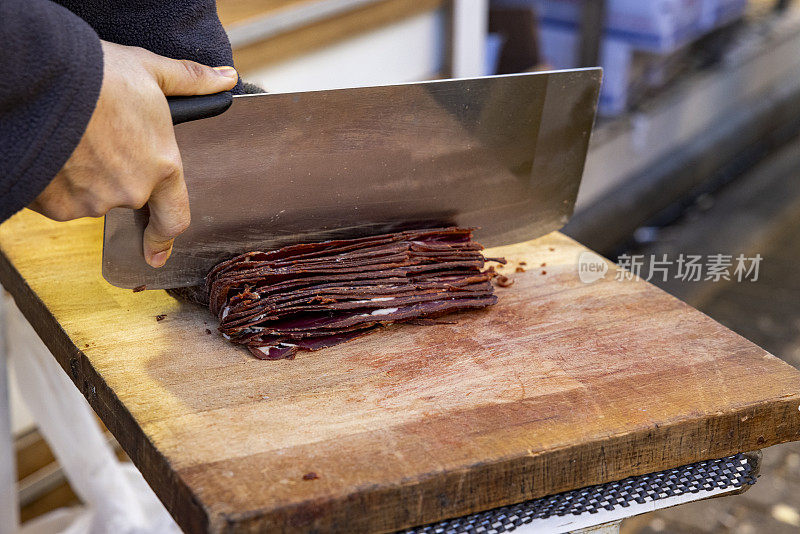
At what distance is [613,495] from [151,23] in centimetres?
96

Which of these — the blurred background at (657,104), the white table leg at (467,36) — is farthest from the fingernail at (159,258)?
the white table leg at (467,36)

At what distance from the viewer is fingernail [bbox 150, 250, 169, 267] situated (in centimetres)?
125

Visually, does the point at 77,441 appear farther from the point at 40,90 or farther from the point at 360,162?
the point at 40,90

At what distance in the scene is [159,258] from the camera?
49.3 inches

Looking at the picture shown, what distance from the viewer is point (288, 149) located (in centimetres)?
126

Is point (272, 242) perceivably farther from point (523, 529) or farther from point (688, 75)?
point (688, 75)

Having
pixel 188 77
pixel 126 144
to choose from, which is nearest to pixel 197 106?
pixel 188 77

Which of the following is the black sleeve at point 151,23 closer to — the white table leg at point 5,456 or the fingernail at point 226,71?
the fingernail at point 226,71

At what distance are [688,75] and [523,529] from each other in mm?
3922

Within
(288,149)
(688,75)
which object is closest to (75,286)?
(288,149)

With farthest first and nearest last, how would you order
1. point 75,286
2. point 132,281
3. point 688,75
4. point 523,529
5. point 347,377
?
1. point 688,75
2. point 75,286
3. point 132,281
4. point 347,377
5. point 523,529

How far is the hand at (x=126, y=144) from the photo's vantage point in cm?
98

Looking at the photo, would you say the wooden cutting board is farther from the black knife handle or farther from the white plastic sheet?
the white plastic sheet

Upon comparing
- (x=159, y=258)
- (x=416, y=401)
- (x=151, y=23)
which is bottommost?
(x=416, y=401)
